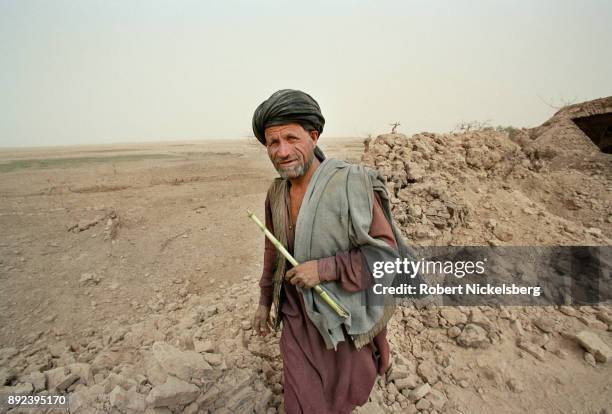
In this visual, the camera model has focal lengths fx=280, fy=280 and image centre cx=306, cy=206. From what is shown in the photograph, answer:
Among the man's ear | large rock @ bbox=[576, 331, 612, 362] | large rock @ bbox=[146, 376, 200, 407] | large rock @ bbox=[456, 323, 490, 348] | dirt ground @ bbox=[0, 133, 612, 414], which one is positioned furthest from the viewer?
large rock @ bbox=[456, 323, 490, 348]

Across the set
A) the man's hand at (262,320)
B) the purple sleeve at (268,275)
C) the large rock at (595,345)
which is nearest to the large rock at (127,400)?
the man's hand at (262,320)

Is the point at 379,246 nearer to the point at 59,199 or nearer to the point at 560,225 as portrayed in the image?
the point at 560,225

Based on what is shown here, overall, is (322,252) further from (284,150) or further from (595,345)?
(595,345)

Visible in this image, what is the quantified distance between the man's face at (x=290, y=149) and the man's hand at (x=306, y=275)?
0.44m

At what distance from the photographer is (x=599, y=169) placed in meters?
5.54

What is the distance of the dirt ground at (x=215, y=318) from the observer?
203 centimetres

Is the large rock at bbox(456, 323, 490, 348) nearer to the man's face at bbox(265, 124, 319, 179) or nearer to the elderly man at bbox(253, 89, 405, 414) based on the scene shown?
the elderly man at bbox(253, 89, 405, 414)

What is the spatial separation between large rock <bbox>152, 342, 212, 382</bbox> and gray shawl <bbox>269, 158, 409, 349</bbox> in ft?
3.46

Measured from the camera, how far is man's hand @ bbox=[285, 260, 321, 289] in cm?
130

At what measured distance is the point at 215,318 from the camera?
2748mm

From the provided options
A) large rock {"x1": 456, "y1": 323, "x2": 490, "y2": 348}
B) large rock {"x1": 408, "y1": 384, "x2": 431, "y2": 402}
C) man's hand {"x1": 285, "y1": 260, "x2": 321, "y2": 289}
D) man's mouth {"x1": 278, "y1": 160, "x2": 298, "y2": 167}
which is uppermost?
man's mouth {"x1": 278, "y1": 160, "x2": 298, "y2": 167}

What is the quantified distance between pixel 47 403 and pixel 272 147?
2.13m

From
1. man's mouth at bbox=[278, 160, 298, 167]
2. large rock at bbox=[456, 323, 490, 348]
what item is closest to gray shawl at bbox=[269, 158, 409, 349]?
man's mouth at bbox=[278, 160, 298, 167]

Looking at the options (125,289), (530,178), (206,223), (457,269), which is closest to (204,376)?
(125,289)
